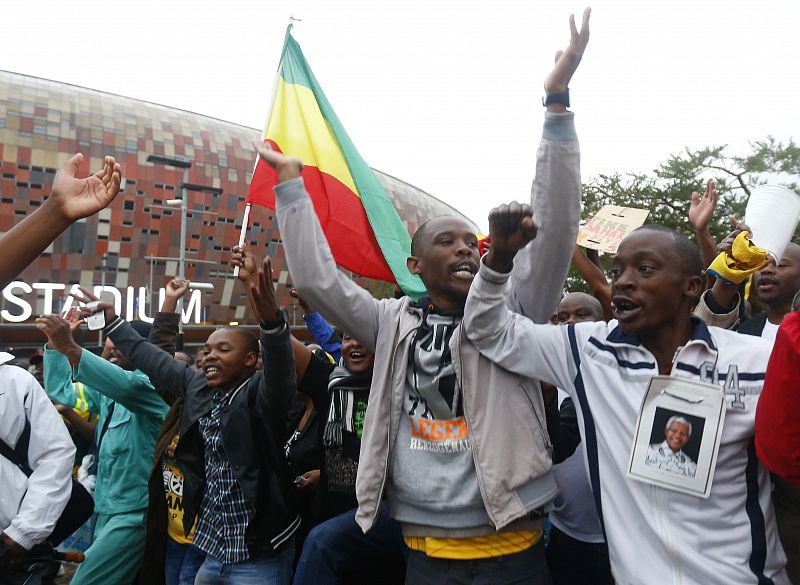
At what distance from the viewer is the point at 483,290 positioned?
2.16m

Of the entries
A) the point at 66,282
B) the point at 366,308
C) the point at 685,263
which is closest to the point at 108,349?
the point at 366,308

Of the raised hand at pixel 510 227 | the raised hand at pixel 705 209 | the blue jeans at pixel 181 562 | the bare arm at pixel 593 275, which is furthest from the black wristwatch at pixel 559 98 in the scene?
the blue jeans at pixel 181 562

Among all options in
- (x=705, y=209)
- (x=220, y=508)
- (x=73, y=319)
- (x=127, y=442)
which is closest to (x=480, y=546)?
(x=220, y=508)

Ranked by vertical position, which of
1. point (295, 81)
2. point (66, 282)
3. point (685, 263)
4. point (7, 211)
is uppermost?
point (295, 81)

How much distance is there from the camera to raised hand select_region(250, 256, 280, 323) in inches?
111

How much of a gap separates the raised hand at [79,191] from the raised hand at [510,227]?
1188mm

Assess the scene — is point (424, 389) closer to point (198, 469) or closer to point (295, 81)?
point (198, 469)

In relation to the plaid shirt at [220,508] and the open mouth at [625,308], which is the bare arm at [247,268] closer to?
the plaid shirt at [220,508]

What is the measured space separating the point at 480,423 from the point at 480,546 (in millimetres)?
402

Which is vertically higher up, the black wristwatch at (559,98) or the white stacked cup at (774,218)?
the black wristwatch at (559,98)

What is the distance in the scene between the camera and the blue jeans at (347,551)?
304 centimetres

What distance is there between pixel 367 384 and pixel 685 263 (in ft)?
5.25

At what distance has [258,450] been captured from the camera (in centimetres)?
332

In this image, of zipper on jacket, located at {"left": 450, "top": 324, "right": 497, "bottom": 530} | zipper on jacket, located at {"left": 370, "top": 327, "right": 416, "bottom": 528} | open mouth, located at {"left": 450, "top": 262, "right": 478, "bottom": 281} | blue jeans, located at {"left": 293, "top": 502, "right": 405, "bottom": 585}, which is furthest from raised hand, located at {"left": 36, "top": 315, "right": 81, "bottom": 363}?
zipper on jacket, located at {"left": 450, "top": 324, "right": 497, "bottom": 530}
